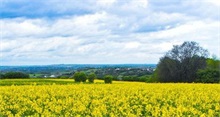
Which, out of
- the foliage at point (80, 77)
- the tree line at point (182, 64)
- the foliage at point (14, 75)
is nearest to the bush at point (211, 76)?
the tree line at point (182, 64)

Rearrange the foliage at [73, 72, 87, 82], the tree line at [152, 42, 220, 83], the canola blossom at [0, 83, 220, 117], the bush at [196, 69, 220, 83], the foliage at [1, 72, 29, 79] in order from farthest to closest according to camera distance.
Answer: the tree line at [152, 42, 220, 83] → the foliage at [1, 72, 29, 79] → the bush at [196, 69, 220, 83] → the foliage at [73, 72, 87, 82] → the canola blossom at [0, 83, 220, 117]

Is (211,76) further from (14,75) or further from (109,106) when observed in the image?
(109,106)

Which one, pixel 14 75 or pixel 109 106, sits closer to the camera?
pixel 109 106

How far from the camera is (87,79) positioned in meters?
45.5

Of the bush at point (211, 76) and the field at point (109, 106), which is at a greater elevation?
the bush at point (211, 76)

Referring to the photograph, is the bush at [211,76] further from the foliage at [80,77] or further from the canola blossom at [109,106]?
the canola blossom at [109,106]

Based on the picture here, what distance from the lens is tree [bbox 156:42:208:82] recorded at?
65.4 metres

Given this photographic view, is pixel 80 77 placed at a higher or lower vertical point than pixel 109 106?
higher

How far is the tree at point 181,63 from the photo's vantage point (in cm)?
6538

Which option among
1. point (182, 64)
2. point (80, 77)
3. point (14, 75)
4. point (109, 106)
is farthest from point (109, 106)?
point (182, 64)

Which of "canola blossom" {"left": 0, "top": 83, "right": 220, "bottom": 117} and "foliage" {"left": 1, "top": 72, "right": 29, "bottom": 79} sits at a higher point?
"foliage" {"left": 1, "top": 72, "right": 29, "bottom": 79}

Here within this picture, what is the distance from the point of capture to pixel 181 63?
220ft

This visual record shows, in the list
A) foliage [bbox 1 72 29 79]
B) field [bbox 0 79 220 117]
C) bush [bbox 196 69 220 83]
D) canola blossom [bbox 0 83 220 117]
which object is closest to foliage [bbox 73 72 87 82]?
foliage [bbox 1 72 29 79]

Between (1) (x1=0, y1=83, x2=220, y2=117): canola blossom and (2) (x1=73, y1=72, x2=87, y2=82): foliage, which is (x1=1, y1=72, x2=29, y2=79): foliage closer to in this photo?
(2) (x1=73, y1=72, x2=87, y2=82): foliage
